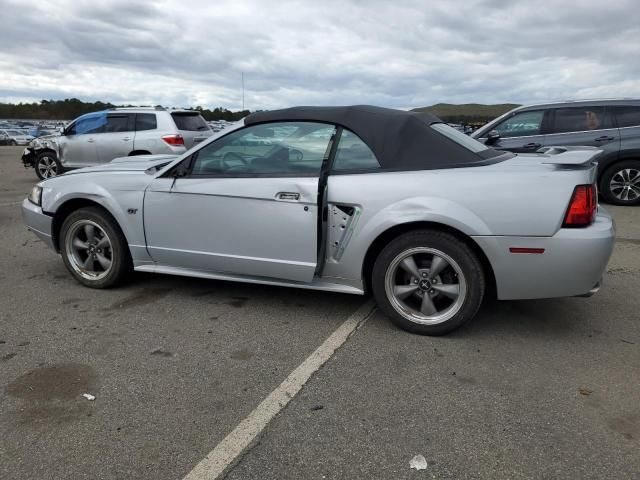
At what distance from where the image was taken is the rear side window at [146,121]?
10.6m

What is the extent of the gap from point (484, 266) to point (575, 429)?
1182 mm

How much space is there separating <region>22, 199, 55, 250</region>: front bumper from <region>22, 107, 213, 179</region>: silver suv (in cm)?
576

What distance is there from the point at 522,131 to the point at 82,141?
354 inches

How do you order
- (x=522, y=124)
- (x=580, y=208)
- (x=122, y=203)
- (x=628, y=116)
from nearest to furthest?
(x=580, y=208) → (x=122, y=203) → (x=628, y=116) → (x=522, y=124)

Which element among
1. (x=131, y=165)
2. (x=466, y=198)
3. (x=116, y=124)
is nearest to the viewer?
(x=466, y=198)

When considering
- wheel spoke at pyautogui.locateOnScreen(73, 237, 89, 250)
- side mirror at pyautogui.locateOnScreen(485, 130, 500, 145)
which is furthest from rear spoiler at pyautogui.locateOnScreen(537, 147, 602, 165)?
side mirror at pyautogui.locateOnScreen(485, 130, 500, 145)

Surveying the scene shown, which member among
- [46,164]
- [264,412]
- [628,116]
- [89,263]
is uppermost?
[628,116]

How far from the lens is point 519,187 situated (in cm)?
313

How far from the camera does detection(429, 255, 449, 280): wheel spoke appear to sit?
11.0 ft

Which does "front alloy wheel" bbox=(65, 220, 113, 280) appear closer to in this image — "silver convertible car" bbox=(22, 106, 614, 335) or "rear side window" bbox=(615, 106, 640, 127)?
"silver convertible car" bbox=(22, 106, 614, 335)

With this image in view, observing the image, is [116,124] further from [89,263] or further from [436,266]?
[436,266]

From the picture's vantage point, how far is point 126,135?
10.7 m

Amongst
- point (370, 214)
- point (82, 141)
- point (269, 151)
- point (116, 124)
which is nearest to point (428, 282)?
point (370, 214)

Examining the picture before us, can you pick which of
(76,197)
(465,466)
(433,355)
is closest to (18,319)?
(76,197)
